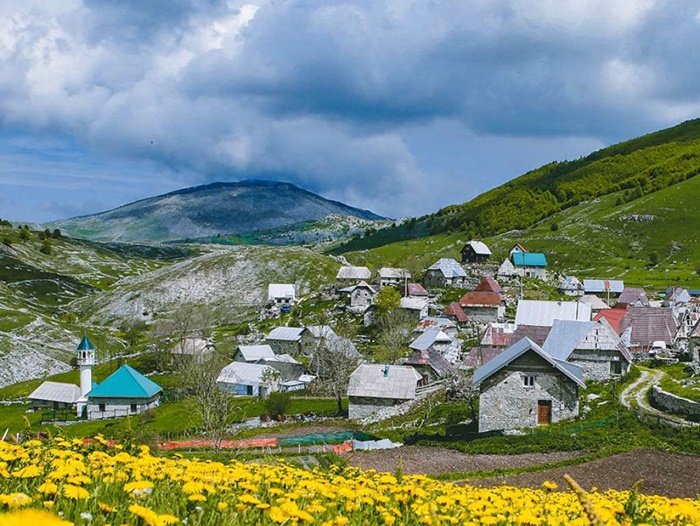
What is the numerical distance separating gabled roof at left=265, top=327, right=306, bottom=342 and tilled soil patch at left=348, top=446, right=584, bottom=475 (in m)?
71.3

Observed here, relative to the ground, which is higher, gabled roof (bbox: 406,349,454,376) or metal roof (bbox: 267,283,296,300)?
metal roof (bbox: 267,283,296,300)

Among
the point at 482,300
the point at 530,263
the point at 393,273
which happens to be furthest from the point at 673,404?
the point at 530,263

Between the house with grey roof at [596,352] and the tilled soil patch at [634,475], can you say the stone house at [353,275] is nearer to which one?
the house with grey roof at [596,352]

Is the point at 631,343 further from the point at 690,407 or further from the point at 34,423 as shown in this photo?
the point at 34,423

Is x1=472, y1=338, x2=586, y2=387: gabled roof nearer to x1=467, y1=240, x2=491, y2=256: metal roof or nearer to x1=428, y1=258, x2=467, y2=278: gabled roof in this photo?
x1=428, y1=258, x2=467, y2=278: gabled roof

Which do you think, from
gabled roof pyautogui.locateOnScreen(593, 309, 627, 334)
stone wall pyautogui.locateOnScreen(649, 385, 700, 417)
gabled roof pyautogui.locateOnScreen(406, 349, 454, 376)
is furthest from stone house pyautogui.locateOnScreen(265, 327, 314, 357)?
stone wall pyautogui.locateOnScreen(649, 385, 700, 417)

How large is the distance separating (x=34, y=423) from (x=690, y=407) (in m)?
67.6

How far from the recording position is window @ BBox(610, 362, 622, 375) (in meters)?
53.3

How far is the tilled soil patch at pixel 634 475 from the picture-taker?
87.8 ft

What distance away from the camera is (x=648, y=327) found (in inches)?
2817

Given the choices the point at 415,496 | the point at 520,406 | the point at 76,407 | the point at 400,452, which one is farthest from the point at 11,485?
the point at 76,407

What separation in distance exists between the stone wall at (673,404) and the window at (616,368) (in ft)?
28.8

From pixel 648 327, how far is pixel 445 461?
4679 cm

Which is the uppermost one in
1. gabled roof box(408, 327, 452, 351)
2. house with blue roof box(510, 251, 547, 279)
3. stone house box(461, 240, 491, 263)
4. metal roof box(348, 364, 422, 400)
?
stone house box(461, 240, 491, 263)
